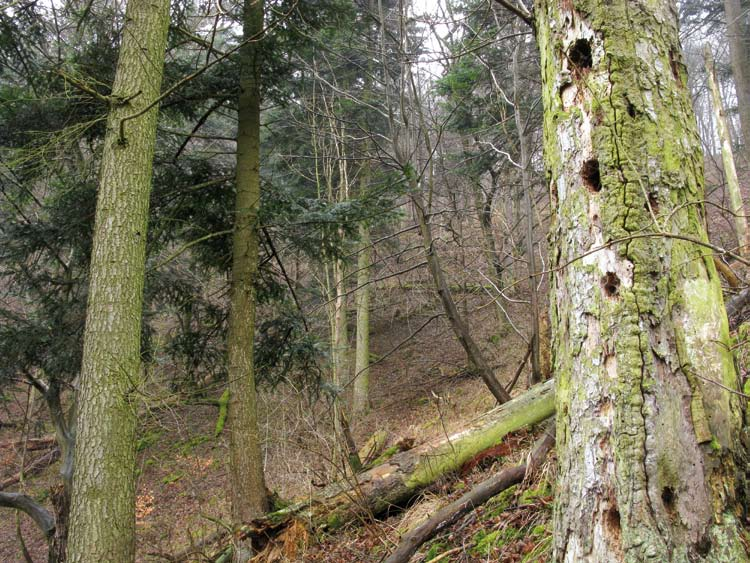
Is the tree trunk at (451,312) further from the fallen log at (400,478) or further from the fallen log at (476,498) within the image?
the fallen log at (476,498)

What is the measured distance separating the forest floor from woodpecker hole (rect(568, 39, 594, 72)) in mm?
2255

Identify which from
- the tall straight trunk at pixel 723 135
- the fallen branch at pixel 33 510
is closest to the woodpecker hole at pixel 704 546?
the tall straight trunk at pixel 723 135

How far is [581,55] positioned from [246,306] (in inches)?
204

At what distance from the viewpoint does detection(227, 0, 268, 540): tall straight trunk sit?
5961mm

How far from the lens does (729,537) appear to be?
5.52 feet

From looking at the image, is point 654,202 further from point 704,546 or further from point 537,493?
point 537,493

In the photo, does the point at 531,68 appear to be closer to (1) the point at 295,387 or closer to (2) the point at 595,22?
(1) the point at 295,387

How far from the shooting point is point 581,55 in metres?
2.03

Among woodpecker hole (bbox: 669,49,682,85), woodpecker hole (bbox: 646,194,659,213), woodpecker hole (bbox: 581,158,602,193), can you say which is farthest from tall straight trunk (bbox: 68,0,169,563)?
woodpecker hole (bbox: 669,49,682,85)

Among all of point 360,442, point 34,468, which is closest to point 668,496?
point 360,442

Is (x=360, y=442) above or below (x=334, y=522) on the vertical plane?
below

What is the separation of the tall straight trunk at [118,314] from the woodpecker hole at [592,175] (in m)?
4.01

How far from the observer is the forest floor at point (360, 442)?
3361 mm

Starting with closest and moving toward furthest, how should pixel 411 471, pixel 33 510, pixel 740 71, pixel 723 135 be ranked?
pixel 411 471, pixel 33 510, pixel 723 135, pixel 740 71
